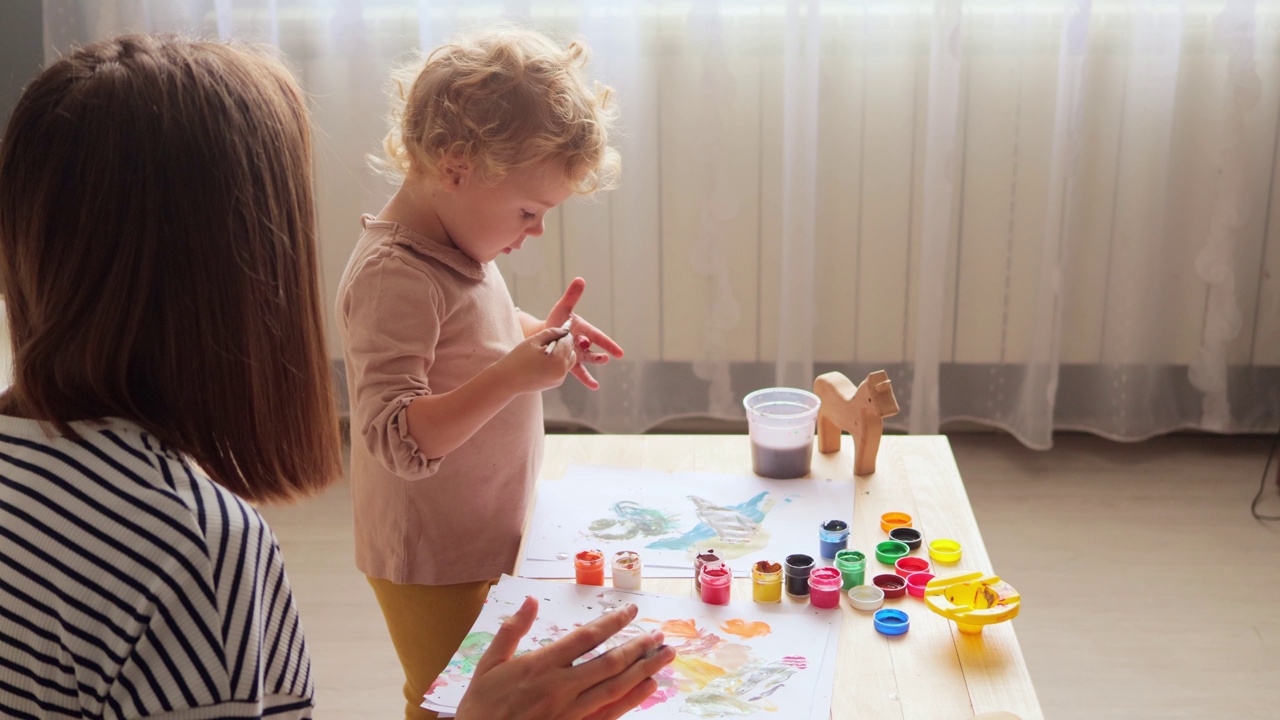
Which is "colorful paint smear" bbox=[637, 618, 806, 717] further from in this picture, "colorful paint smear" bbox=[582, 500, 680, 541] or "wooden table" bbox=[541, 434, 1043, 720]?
"colorful paint smear" bbox=[582, 500, 680, 541]

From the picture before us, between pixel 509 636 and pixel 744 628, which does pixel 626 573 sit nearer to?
pixel 744 628

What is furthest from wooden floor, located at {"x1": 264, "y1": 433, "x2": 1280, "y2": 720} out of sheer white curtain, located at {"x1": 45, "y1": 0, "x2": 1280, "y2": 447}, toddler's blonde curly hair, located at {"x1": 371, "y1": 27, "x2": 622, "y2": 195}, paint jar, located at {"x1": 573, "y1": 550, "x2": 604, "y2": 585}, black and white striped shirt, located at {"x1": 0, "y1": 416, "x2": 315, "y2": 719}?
black and white striped shirt, located at {"x1": 0, "y1": 416, "x2": 315, "y2": 719}

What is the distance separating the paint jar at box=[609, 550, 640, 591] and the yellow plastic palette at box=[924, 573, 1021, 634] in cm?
26

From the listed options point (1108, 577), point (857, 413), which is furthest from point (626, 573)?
point (1108, 577)

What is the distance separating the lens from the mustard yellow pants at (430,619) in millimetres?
1217

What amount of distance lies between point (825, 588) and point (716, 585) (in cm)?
10

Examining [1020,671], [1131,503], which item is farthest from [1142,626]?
[1020,671]

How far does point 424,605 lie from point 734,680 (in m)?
0.42

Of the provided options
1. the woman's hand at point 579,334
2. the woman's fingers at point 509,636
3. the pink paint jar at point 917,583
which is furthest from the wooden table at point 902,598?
the woman's fingers at point 509,636

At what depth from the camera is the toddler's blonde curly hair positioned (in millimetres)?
1106

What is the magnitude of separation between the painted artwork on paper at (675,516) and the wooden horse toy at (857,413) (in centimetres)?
5

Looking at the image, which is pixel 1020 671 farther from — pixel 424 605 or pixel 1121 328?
→ pixel 1121 328

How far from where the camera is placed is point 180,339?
2.36ft

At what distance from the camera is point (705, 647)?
98cm
